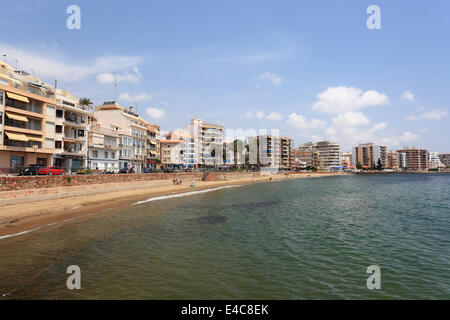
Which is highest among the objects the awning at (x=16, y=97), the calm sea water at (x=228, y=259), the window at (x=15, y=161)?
the awning at (x=16, y=97)

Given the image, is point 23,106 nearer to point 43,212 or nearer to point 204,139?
point 43,212

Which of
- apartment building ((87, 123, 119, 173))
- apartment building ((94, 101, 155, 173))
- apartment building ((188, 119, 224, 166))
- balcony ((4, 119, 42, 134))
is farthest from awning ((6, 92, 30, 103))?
apartment building ((188, 119, 224, 166))

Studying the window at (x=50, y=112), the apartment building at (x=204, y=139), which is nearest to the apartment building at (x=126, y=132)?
the window at (x=50, y=112)

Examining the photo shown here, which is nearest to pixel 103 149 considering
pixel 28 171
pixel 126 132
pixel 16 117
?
pixel 126 132

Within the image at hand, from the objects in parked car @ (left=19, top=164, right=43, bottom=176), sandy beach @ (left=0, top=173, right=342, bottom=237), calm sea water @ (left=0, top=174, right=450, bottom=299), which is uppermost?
parked car @ (left=19, top=164, right=43, bottom=176)

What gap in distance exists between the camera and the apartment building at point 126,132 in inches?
2906

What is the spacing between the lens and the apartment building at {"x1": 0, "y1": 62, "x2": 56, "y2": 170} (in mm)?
42412

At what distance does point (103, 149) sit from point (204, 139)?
243 ft

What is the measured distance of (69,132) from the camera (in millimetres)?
56812

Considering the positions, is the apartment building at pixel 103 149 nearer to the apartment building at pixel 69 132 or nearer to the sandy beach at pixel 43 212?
the apartment building at pixel 69 132

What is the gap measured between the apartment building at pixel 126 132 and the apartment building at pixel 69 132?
40.8 feet

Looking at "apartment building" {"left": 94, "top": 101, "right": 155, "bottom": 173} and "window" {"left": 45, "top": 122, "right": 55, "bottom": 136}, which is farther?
"apartment building" {"left": 94, "top": 101, "right": 155, "bottom": 173}

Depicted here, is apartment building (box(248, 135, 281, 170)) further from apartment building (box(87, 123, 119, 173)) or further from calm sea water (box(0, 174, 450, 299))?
calm sea water (box(0, 174, 450, 299))

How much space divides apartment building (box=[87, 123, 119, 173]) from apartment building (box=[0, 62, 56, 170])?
1084 centimetres
